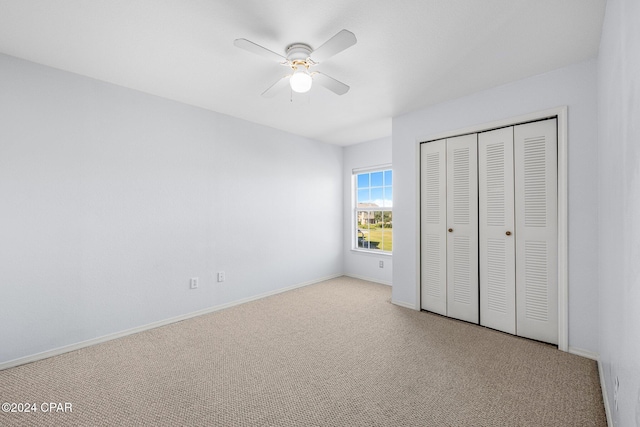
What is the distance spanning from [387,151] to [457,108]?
1.69m

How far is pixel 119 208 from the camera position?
2.87 m

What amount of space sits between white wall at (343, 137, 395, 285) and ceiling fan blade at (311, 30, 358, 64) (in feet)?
9.99

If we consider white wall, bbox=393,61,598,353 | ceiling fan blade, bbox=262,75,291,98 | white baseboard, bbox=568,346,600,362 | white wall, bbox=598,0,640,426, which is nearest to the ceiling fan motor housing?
ceiling fan blade, bbox=262,75,291,98

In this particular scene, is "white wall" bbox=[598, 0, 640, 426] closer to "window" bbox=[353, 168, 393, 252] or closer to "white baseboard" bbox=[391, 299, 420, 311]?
"white baseboard" bbox=[391, 299, 420, 311]

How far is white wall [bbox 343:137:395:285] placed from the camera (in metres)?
4.82

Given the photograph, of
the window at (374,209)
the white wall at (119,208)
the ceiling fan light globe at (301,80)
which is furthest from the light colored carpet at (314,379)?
the ceiling fan light globe at (301,80)

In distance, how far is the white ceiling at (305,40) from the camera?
1.79m

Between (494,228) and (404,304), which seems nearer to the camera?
(494,228)

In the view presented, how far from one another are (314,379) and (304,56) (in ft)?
7.96

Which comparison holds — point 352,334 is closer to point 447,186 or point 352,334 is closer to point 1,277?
point 447,186

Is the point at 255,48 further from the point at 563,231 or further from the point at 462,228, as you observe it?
the point at 563,231

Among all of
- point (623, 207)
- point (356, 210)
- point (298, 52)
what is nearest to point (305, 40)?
point (298, 52)

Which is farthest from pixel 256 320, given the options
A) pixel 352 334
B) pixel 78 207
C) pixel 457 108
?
pixel 457 108

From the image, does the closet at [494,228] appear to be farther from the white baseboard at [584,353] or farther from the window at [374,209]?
the window at [374,209]
